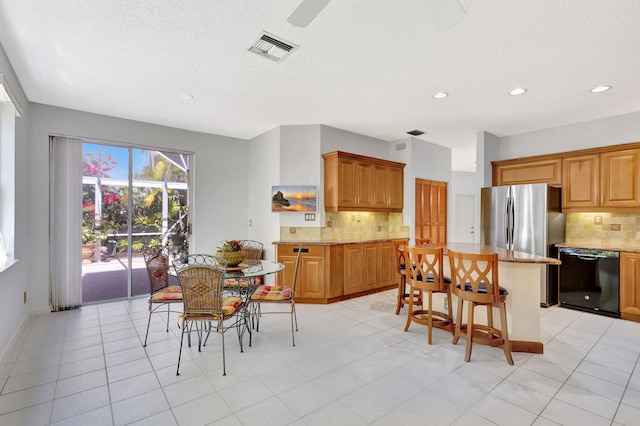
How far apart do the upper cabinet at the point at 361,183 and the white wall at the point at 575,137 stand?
6.49 feet

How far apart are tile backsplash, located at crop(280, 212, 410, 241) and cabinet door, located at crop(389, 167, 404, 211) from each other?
0.32 metres

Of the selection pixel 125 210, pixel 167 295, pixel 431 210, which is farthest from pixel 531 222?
pixel 125 210

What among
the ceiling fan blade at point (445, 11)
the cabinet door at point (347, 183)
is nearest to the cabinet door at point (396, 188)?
the cabinet door at point (347, 183)

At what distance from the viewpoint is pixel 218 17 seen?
232 centimetres

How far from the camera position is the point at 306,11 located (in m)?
1.77

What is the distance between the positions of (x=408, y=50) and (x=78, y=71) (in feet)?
11.1

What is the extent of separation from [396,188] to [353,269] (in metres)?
1.90

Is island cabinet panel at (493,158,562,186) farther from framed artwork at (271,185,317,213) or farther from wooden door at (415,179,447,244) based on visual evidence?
framed artwork at (271,185,317,213)

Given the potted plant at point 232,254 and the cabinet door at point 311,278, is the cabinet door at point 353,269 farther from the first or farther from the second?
the potted plant at point 232,254

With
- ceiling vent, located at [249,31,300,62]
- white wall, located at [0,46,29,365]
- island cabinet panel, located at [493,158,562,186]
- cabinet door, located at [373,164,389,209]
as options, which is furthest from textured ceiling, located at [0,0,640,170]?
cabinet door, located at [373,164,389,209]

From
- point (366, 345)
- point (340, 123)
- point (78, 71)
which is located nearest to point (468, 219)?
point (340, 123)

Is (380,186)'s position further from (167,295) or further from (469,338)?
(167,295)

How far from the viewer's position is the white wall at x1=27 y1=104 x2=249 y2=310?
13.5 feet

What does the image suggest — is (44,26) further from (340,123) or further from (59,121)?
(340,123)
